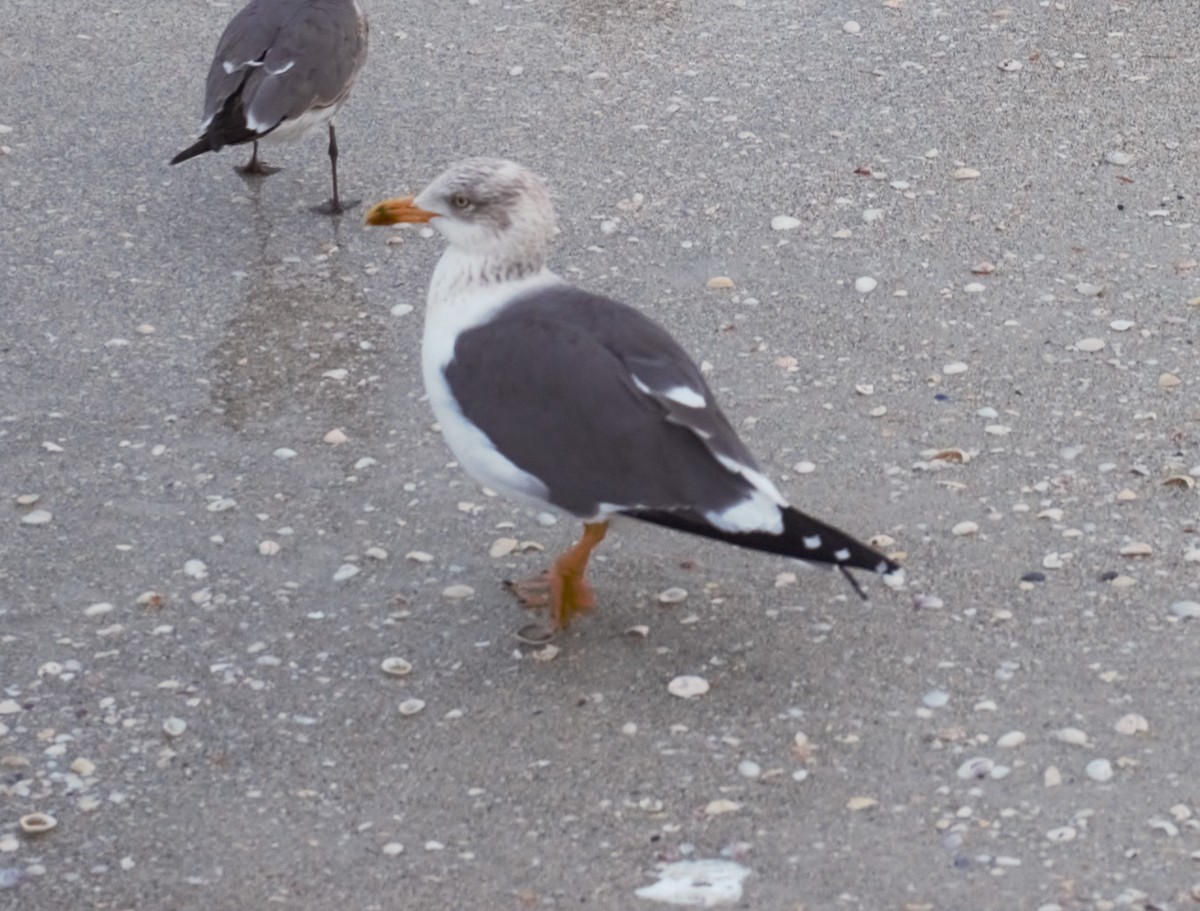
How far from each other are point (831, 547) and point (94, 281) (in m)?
2.88

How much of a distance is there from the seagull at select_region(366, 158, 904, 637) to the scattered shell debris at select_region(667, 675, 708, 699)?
0.30 m

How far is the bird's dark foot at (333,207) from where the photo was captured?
232 inches

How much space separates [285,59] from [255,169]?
0.51 metres

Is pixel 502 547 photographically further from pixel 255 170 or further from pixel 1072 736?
pixel 255 170

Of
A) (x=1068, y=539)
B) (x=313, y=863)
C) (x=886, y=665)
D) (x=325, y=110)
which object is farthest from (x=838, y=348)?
(x=313, y=863)

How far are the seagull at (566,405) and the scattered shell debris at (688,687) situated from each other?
305 mm

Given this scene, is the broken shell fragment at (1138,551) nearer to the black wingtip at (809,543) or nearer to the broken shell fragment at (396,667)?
the black wingtip at (809,543)

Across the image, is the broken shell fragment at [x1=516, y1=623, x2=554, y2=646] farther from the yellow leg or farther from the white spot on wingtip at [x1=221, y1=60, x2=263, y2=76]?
the white spot on wingtip at [x1=221, y1=60, x2=263, y2=76]

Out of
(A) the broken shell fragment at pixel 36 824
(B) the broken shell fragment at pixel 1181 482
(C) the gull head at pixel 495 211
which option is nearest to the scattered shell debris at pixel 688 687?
(C) the gull head at pixel 495 211

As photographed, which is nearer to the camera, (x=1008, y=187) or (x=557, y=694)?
(x=557, y=694)

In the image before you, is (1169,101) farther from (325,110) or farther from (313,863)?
(313,863)

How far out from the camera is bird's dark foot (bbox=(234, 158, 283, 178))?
20.2 ft

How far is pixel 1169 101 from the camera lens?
6.42m

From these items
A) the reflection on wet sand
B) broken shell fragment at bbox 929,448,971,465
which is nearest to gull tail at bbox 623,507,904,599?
broken shell fragment at bbox 929,448,971,465
